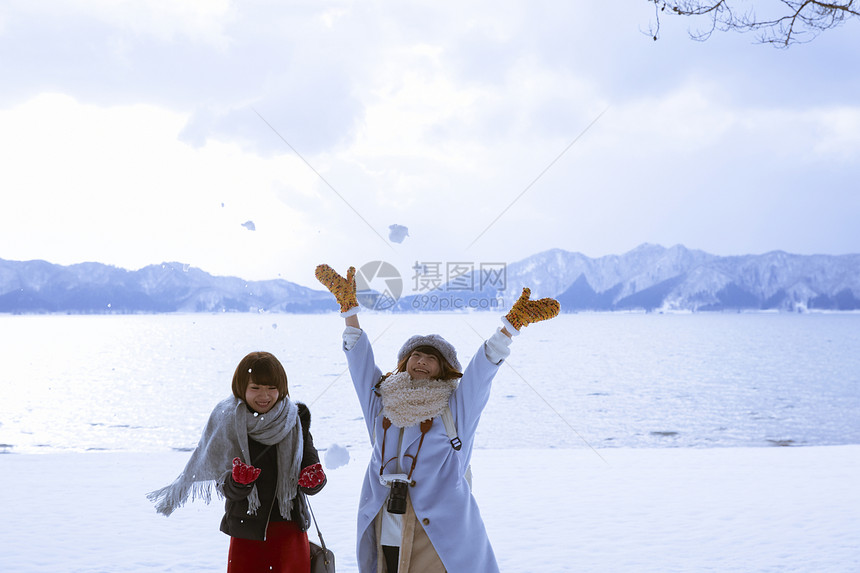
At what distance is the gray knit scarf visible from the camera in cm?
230

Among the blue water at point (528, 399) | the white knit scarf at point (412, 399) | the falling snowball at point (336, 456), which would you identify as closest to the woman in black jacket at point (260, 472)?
the white knit scarf at point (412, 399)

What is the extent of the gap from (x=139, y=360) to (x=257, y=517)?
29367 mm

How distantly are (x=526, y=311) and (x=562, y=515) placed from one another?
291 cm

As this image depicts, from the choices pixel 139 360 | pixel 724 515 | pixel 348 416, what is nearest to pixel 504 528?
pixel 724 515

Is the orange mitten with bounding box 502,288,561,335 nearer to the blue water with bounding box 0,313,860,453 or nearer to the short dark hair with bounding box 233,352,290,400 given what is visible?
the short dark hair with bounding box 233,352,290,400

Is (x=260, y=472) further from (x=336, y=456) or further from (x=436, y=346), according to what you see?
(x=336, y=456)

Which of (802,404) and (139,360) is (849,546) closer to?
(802,404)

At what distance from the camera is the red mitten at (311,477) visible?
2.29 metres

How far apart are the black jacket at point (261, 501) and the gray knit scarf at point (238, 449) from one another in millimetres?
29

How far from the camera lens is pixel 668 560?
3.91 meters

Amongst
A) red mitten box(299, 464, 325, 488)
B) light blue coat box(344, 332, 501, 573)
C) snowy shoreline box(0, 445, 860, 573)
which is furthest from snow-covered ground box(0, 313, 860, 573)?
red mitten box(299, 464, 325, 488)

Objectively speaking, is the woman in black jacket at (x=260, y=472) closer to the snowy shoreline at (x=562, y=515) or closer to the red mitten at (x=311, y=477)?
the red mitten at (x=311, y=477)

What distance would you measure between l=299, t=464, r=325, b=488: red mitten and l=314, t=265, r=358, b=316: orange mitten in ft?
1.84

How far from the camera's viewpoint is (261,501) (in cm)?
231
